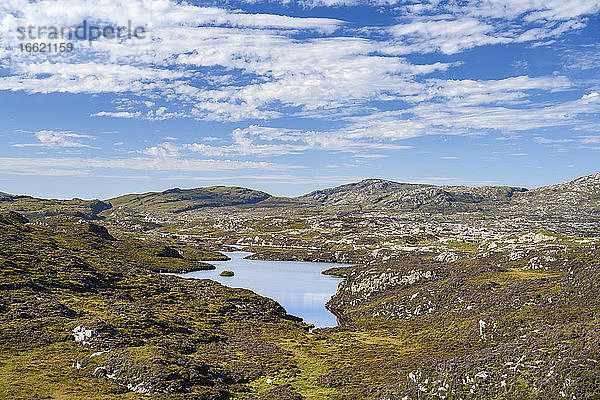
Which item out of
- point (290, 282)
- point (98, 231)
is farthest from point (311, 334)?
point (98, 231)

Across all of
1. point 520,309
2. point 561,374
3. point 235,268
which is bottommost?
point 235,268

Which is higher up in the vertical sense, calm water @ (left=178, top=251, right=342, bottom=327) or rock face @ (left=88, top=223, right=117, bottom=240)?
rock face @ (left=88, top=223, right=117, bottom=240)

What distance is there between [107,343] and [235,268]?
4382 inches

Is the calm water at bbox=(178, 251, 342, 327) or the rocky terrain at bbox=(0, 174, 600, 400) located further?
the calm water at bbox=(178, 251, 342, 327)

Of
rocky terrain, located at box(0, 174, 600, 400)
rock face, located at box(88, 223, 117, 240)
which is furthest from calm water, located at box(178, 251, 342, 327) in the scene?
rock face, located at box(88, 223, 117, 240)

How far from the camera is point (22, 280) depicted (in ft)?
255

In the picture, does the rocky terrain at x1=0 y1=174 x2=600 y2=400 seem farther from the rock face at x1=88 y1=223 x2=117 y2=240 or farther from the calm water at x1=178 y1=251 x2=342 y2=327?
the rock face at x1=88 y1=223 x2=117 y2=240

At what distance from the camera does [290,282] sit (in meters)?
131

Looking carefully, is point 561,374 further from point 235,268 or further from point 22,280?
point 235,268

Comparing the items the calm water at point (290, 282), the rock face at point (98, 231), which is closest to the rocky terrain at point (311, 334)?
the calm water at point (290, 282)

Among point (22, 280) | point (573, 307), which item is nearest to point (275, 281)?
point (22, 280)

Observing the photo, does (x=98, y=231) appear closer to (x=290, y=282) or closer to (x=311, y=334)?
(x=290, y=282)

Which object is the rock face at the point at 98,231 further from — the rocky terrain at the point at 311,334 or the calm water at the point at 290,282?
the rocky terrain at the point at 311,334

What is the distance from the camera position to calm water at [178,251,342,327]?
9456 centimetres
